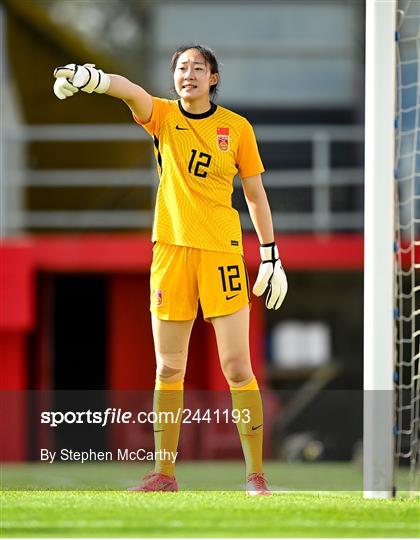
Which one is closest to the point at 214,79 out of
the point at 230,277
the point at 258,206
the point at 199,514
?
the point at 258,206

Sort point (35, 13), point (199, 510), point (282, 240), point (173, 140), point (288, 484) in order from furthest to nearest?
1. point (35, 13)
2. point (282, 240)
3. point (288, 484)
4. point (173, 140)
5. point (199, 510)

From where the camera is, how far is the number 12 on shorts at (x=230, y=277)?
622cm

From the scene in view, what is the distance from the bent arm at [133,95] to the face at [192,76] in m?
0.15

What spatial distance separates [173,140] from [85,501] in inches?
58.4

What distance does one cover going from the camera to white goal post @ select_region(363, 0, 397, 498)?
21.7 feet

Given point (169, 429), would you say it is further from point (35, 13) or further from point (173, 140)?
point (35, 13)

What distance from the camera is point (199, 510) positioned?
5711 mm

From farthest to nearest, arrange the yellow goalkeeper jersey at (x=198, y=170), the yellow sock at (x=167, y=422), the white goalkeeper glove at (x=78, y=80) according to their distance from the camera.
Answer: the yellow sock at (x=167, y=422) < the yellow goalkeeper jersey at (x=198, y=170) < the white goalkeeper glove at (x=78, y=80)

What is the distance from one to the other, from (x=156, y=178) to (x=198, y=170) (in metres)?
9.78

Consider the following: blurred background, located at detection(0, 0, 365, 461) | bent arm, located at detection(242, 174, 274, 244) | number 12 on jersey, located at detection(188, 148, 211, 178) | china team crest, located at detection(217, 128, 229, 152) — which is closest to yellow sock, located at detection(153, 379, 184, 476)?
bent arm, located at detection(242, 174, 274, 244)

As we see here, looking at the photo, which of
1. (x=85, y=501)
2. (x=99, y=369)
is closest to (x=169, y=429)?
(x=85, y=501)

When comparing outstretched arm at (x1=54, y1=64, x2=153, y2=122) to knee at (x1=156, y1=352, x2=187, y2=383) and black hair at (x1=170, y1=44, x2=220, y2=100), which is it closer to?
black hair at (x1=170, y1=44, x2=220, y2=100)
